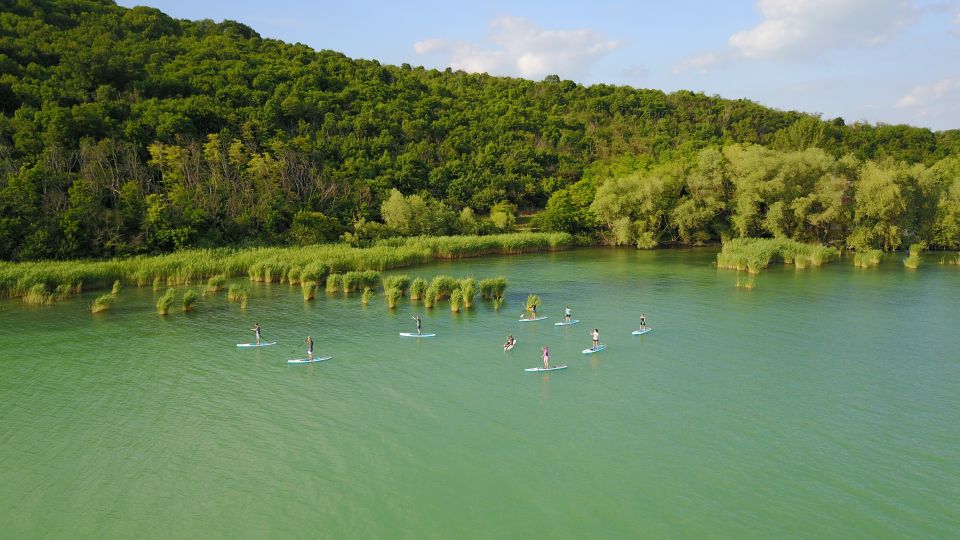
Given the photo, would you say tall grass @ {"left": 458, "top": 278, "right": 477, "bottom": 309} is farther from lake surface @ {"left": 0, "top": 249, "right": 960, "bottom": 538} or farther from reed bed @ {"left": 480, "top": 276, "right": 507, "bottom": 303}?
lake surface @ {"left": 0, "top": 249, "right": 960, "bottom": 538}

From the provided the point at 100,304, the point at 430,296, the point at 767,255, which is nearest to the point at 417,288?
the point at 430,296

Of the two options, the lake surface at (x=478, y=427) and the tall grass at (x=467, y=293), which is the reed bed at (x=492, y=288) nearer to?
the tall grass at (x=467, y=293)

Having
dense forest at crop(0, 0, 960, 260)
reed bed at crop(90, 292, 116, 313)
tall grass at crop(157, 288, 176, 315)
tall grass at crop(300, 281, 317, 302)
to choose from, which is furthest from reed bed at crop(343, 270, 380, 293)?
dense forest at crop(0, 0, 960, 260)

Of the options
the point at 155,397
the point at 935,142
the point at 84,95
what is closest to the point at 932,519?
the point at 155,397

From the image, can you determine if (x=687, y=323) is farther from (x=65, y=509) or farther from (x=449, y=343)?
(x=65, y=509)

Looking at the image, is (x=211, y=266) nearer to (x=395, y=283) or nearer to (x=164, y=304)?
(x=164, y=304)

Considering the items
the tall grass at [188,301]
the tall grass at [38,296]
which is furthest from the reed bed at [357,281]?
the tall grass at [38,296]
